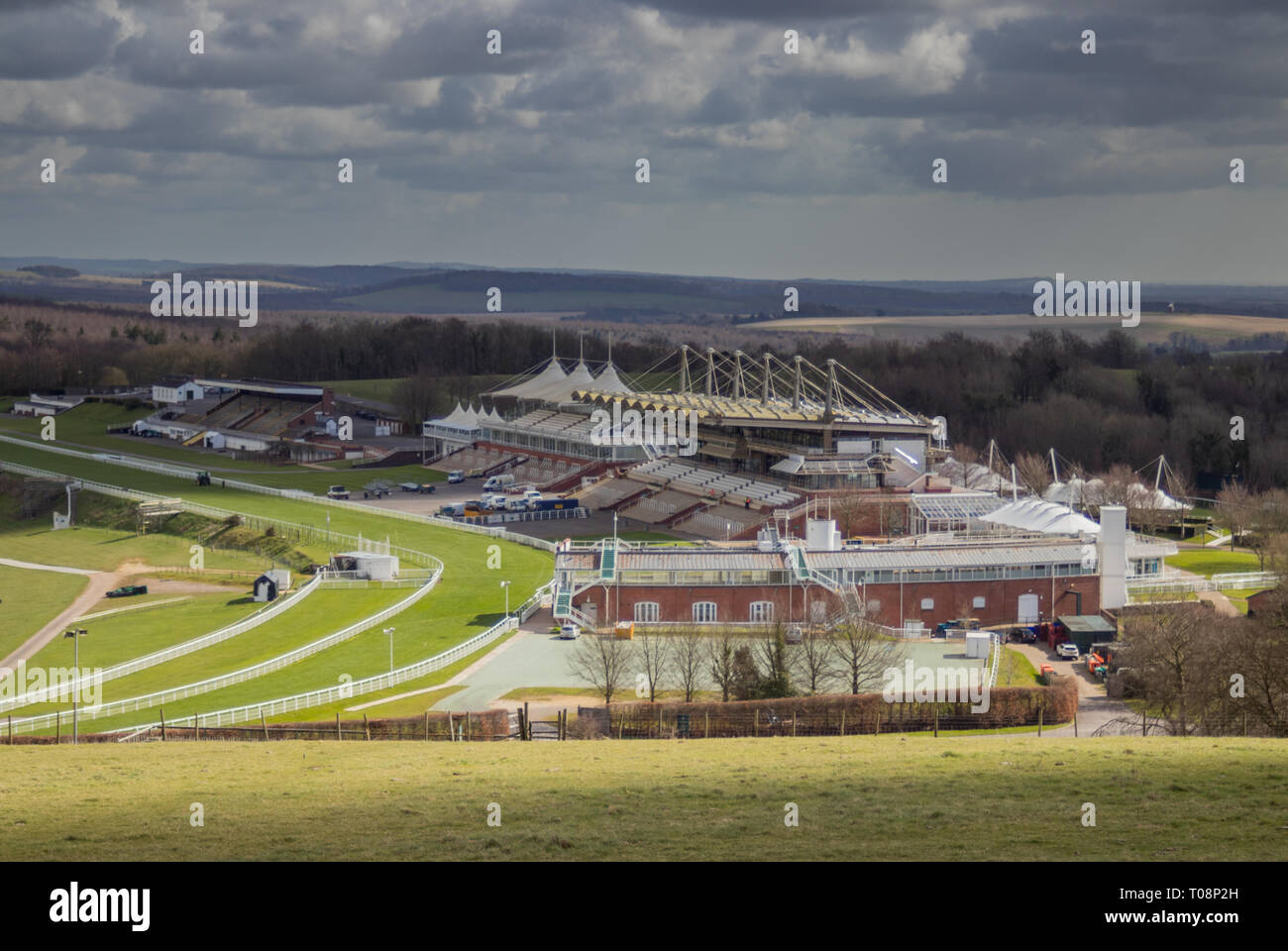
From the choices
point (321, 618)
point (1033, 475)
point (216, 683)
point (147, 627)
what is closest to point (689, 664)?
point (216, 683)

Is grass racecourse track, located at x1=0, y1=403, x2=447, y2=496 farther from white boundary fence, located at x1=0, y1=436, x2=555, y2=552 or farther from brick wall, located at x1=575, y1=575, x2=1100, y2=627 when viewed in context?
brick wall, located at x1=575, y1=575, x2=1100, y2=627

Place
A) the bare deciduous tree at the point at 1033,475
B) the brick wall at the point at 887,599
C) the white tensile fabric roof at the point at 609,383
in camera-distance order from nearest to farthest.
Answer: the brick wall at the point at 887,599
the bare deciduous tree at the point at 1033,475
the white tensile fabric roof at the point at 609,383

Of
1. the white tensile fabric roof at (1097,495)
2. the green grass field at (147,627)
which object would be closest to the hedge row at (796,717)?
the green grass field at (147,627)

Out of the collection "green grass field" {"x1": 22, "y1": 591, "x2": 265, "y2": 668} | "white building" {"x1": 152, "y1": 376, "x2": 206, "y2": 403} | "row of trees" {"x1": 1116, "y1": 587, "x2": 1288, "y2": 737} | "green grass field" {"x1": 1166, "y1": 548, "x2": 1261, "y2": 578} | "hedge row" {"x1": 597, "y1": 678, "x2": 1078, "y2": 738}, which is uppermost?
"white building" {"x1": 152, "y1": 376, "x2": 206, "y2": 403}

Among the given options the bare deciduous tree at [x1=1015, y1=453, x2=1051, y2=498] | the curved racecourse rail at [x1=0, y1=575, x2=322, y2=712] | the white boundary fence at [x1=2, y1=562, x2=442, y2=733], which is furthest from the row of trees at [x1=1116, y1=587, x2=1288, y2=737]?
the bare deciduous tree at [x1=1015, y1=453, x2=1051, y2=498]

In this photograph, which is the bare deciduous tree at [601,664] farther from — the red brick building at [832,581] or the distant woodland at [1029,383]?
the distant woodland at [1029,383]

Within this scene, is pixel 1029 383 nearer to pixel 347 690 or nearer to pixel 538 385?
pixel 538 385
